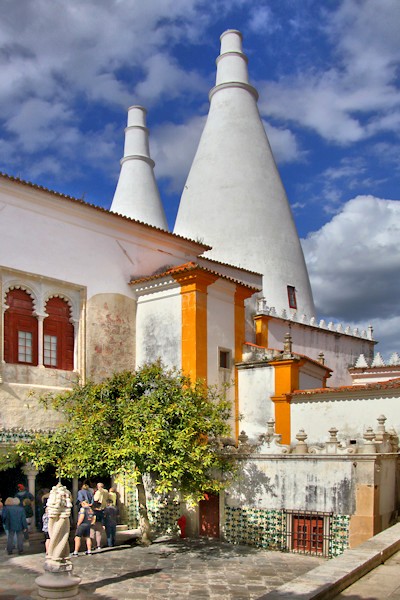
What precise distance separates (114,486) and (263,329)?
8.82 meters

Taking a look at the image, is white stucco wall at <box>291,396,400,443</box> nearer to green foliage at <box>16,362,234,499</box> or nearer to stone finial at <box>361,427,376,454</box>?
stone finial at <box>361,427,376,454</box>

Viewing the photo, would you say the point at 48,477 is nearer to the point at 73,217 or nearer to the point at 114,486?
the point at 114,486

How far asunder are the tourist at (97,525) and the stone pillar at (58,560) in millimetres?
4921

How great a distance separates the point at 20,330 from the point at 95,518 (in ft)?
17.8

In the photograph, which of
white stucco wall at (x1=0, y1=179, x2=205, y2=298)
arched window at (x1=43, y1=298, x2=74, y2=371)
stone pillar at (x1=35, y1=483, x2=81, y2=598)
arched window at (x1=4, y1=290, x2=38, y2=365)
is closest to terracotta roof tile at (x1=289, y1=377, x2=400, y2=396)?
white stucco wall at (x1=0, y1=179, x2=205, y2=298)

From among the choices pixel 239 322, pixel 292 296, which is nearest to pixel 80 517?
pixel 239 322

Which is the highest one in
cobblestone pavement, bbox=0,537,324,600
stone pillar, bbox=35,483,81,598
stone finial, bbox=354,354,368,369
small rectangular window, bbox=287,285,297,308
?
small rectangular window, bbox=287,285,297,308

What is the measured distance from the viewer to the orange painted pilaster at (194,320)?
1897 cm

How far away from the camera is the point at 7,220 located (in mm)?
17406

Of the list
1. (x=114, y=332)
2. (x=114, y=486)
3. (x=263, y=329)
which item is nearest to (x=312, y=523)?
(x=114, y=486)

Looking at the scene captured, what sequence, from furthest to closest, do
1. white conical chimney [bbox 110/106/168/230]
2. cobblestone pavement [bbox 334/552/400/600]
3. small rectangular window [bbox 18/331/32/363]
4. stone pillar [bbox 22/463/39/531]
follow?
white conical chimney [bbox 110/106/168/230]
small rectangular window [bbox 18/331/32/363]
stone pillar [bbox 22/463/39/531]
cobblestone pavement [bbox 334/552/400/600]

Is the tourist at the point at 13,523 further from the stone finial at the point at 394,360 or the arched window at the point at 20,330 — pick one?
the stone finial at the point at 394,360

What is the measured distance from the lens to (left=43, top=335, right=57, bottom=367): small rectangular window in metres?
18.1

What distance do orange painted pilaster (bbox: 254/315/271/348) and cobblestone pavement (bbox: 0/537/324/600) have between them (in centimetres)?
959
